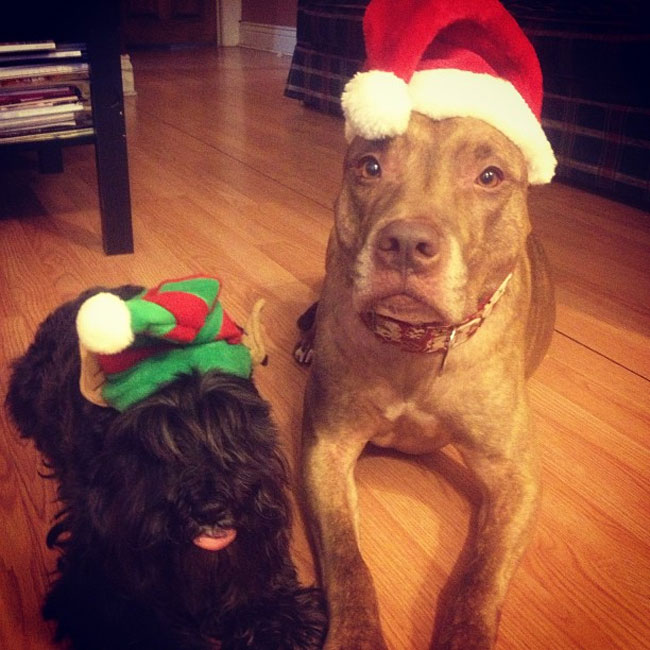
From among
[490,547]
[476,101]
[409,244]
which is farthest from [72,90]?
[490,547]

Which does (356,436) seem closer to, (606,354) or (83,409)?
(83,409)

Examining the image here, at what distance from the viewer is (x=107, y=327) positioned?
3.04 ft

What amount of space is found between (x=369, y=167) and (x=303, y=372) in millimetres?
694

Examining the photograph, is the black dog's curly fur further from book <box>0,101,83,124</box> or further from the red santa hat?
book <box>0,101,83,124</box>

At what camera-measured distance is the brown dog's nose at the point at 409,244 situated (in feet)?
3.77

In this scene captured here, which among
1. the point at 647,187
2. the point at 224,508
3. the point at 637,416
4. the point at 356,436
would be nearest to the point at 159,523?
the point at 224,508

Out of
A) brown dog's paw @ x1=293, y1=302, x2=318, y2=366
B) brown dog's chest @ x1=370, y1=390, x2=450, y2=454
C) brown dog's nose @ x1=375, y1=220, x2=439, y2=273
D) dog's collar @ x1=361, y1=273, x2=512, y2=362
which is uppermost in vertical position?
brown dog's nose @ x1=375, y1=220, x2=439, y2=273

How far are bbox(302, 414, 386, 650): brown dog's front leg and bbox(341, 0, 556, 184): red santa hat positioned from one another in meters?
0.62

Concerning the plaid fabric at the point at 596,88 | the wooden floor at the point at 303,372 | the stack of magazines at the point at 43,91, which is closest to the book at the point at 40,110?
the stack of magazines at the point at 43,91

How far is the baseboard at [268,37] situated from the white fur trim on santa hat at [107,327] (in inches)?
302

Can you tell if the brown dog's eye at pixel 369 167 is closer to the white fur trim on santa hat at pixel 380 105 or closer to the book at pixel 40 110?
the white fur trim on santa hat at pixel 380 105

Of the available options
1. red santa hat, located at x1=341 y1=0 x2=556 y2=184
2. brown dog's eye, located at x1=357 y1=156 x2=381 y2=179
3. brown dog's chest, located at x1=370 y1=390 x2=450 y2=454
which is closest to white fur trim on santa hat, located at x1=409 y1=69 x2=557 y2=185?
red santa hat, located at x1=341 y1=0 x2=556 y2=184

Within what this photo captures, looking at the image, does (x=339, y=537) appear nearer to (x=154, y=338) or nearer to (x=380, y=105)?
(x=154, y=338)

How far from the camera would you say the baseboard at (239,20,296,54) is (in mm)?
8258
